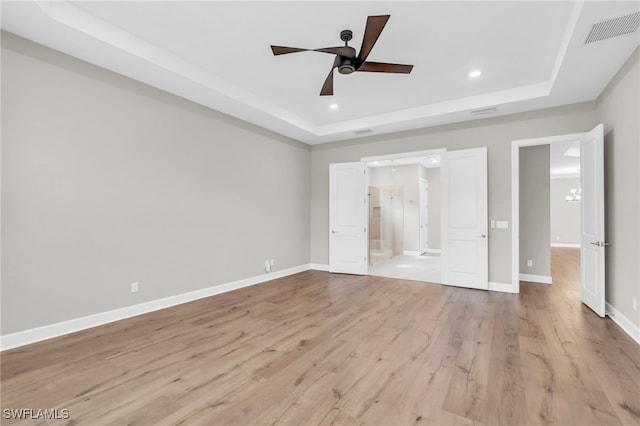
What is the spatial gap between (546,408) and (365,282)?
145 inches

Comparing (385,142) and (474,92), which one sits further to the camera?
(385,142)

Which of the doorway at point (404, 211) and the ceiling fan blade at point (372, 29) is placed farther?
the doorway at point (404, 211)

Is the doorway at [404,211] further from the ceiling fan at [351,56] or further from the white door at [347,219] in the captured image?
the ceiling fan at [351,56]

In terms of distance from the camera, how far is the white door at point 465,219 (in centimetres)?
490

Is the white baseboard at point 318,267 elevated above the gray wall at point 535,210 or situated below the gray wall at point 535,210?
below

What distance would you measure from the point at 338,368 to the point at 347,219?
4115mm

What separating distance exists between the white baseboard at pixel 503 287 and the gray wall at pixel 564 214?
10129mm

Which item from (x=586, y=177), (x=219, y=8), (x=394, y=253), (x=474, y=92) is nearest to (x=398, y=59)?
(x=474, y=92)

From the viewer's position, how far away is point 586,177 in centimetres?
394

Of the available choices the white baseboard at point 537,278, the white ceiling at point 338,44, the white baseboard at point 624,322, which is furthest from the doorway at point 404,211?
the white baseboard at point 624,322

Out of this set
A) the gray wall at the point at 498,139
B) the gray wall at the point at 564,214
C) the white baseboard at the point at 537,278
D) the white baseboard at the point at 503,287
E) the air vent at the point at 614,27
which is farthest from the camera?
the gray wall at the point at 564,214

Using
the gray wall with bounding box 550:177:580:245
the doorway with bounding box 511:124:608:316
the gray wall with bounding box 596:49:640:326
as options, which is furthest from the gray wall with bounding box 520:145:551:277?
the gray wall with bounding box 550:177:580:245

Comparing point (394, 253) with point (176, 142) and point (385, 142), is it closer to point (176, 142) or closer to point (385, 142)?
point (385, 142)

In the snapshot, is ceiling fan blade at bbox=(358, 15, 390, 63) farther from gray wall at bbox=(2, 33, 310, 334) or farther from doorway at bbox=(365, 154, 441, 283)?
Result: doorway at bbox=(365, 154, 441, 283)
